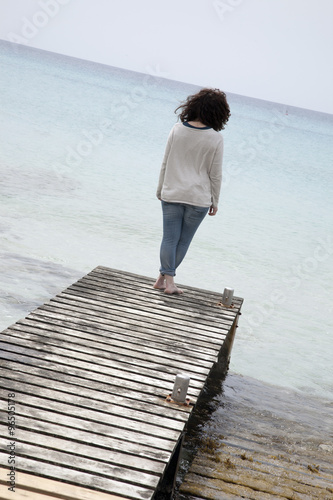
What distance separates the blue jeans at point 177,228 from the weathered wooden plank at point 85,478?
2.86 m

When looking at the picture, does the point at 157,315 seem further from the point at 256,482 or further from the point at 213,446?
the point at 256,482

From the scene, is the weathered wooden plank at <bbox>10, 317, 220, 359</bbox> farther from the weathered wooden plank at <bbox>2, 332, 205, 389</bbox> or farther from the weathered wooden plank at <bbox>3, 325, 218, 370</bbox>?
the weathered wooden plank at <bbox>2, 332, 205, 389</bbox>

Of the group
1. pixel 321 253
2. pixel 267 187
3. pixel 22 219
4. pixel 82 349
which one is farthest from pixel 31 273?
pixel 267 187

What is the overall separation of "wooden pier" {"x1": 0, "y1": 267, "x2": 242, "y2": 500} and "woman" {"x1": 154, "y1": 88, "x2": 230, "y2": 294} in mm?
660

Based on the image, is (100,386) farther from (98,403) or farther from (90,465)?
(90,465)

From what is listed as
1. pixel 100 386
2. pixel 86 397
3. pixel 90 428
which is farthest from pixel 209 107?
pixel 90 428

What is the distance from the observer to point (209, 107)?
487 cm

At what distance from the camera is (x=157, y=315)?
4.93m

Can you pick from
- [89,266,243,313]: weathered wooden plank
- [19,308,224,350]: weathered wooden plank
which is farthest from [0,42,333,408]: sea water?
[19,308,224,350]: weathered wooden plank

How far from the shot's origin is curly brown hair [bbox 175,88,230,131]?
4.86 metres

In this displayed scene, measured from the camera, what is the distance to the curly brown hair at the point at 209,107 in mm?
4859

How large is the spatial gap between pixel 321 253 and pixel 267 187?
343 inches

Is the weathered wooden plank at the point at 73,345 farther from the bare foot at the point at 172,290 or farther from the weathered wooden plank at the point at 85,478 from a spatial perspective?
the bare foot at the point at 172,290

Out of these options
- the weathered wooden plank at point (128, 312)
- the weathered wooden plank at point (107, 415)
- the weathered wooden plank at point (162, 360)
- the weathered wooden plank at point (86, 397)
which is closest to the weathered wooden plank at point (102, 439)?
the weathered wooden plank at point (107, 415)
